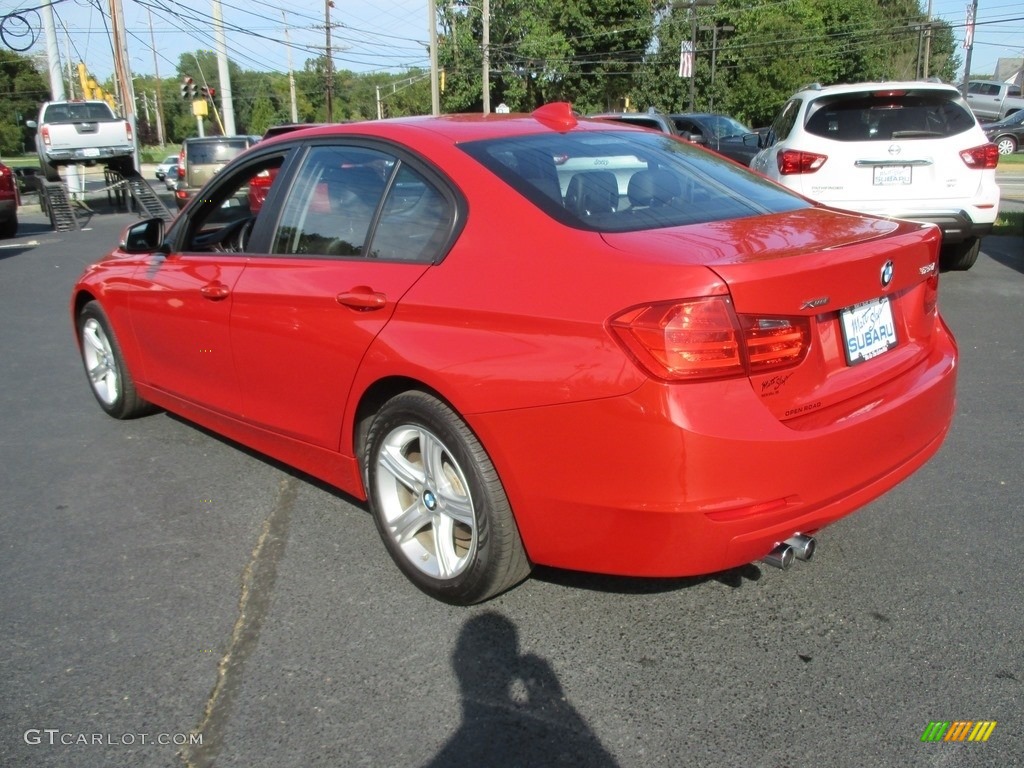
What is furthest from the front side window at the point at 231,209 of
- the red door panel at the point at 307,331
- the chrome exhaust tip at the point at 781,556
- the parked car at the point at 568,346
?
the chrome exhaust tip at the point at 781,556

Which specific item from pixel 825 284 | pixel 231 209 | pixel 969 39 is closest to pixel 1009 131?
pixel 969 39

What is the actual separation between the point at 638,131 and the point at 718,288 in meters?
1.71

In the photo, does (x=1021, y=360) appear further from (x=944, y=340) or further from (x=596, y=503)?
(x=596, y=503)

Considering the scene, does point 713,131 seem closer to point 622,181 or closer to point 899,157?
point 899,157

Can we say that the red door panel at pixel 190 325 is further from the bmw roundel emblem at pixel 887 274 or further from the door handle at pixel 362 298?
the bmw roundel emblem at pixel 887 274

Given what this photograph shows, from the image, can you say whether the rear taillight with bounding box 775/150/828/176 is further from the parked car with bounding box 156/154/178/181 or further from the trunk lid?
the parked car with bounding box 156/154/178/181

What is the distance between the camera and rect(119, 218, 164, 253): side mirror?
15.6 feet

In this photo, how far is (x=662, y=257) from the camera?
8.90 feet

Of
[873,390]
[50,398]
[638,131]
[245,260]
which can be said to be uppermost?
[638,131]

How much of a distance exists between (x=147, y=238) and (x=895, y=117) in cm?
659

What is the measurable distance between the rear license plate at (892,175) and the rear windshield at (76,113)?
62.9 ft

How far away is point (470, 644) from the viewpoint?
307 centimetres

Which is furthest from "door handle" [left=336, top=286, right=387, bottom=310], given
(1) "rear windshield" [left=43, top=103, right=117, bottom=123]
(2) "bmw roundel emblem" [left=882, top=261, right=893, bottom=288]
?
(1) "rear windshield" [left=43, top=103, right=117, bottom=123]

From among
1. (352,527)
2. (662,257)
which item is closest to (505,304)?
(662,257)
